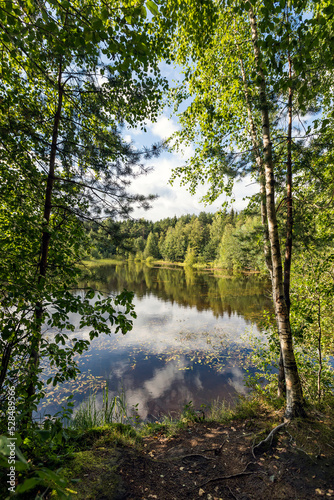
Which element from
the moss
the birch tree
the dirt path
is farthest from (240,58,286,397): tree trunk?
the moss

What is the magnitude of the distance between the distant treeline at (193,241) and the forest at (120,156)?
0.05 m

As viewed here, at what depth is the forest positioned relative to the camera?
227 centimetres

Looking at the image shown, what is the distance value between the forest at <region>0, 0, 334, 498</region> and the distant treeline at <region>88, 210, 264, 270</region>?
52mm

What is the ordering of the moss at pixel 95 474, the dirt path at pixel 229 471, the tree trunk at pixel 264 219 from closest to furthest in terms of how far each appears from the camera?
the moss at pixel 95 474 → the dirt path at pixel 229 471 → the tree trunk at pixel 264 219

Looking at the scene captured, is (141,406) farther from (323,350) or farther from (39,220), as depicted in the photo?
(39,220)

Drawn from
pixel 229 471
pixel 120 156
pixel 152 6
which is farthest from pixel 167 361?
pixel 152 6

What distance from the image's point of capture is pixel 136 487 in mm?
2805

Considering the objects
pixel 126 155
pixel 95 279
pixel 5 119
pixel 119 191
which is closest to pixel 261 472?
pixel 95 279

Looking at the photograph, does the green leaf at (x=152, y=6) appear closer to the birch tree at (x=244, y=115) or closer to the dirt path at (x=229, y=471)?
the birch tree at (x=244, y=115)

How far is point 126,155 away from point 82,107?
3.49 ft

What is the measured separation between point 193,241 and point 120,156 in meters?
58.4

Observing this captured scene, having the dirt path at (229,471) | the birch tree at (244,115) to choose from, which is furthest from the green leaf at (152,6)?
the dirt path at (229,471)

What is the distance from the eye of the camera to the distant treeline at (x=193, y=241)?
3.78 meters

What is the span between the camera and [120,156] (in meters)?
3.70
